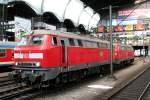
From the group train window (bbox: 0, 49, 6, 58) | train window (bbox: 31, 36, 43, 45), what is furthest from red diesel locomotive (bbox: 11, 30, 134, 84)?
train window (bbox: 0, 49, 6, 58)

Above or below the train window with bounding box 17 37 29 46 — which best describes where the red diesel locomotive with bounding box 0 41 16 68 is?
below

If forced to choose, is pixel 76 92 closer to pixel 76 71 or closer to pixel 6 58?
pixel 76 71

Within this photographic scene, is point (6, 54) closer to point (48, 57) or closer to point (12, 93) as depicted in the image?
point (12, 93)

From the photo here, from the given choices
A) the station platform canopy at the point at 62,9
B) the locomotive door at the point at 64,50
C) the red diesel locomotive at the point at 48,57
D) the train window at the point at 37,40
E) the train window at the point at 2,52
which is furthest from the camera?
the station platform canopy at the point at 62,9

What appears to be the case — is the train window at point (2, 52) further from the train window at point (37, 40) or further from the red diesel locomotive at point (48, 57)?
the train window at point (37, 40)

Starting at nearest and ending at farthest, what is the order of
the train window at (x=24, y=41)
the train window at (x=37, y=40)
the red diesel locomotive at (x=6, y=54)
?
1. the train window at (x=37, y=40)
2. the train window at (x=24, y=41)
3. the red diesel locomotive at (x=6, y=54)

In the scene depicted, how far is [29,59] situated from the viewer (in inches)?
610

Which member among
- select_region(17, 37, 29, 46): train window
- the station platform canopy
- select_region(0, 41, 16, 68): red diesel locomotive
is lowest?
select_region(0, 41, 16, 68): red diesel locomotive

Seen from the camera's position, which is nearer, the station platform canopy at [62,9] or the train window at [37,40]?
the train window at [37,40]

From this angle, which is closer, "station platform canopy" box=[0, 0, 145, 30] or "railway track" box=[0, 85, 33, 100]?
"railway track" box=[0, 85, 33, 100]

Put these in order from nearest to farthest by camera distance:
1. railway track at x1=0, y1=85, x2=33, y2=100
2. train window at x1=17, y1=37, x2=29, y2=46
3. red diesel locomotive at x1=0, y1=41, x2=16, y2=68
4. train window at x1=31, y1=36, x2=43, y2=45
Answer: railway track at x1=0, y1=85, x2=33, y2=100, train window at x1=31, y1=36, x2=43, y2=45, train window at x1=17, y1=37, x2=29, y2=46, red diesel locomotive at x1=0, y1=41, x2=16, y2=68

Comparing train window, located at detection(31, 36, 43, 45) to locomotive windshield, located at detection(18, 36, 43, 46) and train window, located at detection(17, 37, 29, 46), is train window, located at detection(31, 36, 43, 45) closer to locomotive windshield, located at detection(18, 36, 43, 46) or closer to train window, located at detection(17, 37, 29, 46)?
locomotive windshield, located at detection(18, 36, 43, 46)

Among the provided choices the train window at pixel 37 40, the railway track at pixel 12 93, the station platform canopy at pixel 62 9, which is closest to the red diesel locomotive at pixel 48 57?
the train window at pixel 37 40

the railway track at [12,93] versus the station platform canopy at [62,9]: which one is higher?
the station platform canopy at [62,9]
